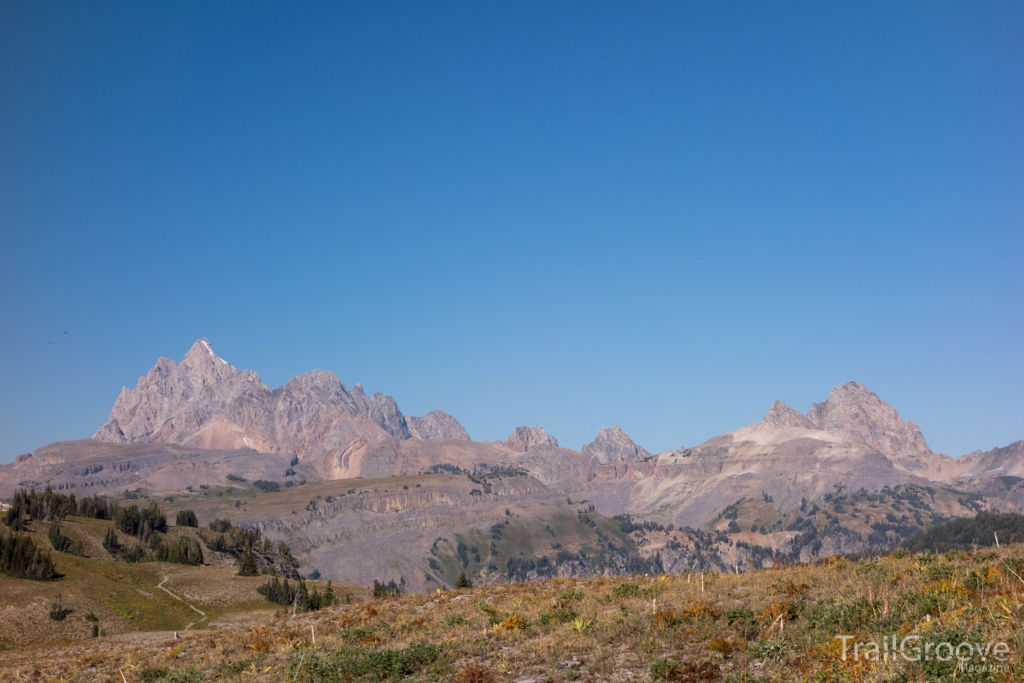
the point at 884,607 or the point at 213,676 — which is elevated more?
the point at 884,607

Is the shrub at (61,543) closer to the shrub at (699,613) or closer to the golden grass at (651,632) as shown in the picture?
the golden grass at (651,632)

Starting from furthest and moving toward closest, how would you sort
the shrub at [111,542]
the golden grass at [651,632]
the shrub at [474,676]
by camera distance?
the shrub at [111,542] → the shrub at [474,676] → the golden grass at [651,632]

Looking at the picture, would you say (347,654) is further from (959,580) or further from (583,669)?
(959,580)

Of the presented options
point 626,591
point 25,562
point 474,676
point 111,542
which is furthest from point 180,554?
point 474,676

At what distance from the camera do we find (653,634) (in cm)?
2145

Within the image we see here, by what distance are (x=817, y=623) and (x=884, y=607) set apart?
5.99 feet

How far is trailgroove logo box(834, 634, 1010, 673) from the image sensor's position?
44.1ft

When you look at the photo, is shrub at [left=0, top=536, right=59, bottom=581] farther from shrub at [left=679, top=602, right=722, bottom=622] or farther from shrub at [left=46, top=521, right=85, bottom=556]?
shrub at [left=679, top=602, right=722, bottom=622]

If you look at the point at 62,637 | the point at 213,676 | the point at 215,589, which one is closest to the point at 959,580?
the point at 213,676

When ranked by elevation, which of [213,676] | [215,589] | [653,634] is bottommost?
[215,589]

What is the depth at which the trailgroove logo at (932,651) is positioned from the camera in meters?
13.4

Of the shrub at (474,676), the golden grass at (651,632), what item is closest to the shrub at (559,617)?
the golden grass at (651,632)

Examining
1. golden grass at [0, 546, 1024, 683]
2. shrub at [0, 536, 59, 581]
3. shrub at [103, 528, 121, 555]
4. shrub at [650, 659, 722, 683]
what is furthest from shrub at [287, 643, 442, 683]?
shrub at [103, 528, 121, 555]

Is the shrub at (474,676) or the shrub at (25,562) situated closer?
the shrub at (474,676)
